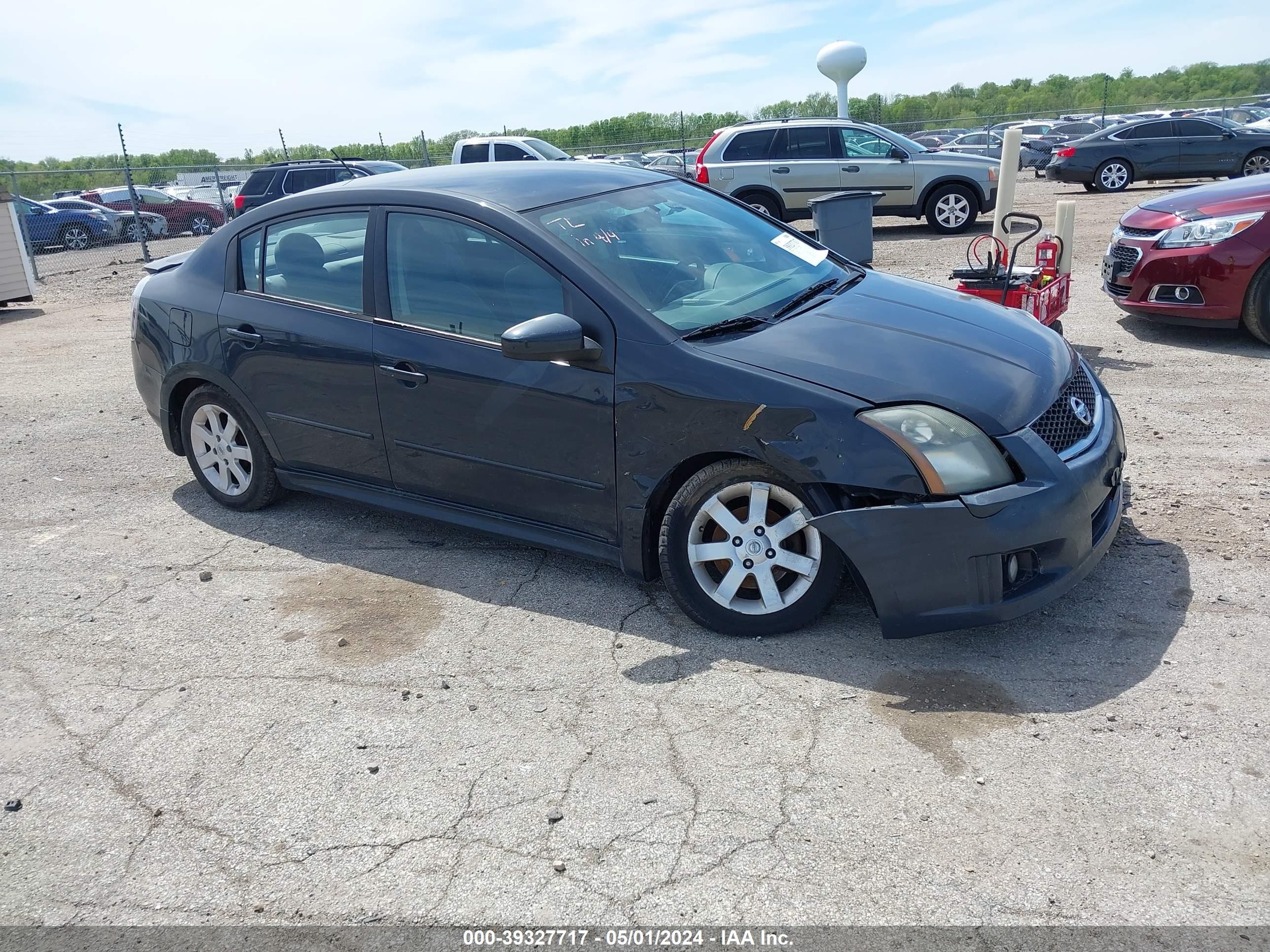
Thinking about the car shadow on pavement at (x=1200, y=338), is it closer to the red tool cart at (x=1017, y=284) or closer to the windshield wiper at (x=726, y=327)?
the red tool cart at (x=1017, y=284)

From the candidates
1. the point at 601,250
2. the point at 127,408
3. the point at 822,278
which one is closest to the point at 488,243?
the point at 601,250

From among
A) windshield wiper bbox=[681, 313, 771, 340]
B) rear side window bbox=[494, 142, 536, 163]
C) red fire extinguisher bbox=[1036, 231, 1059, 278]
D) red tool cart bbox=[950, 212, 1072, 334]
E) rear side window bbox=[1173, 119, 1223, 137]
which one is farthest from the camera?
rear side window bbox=[1173, 119, 1223, 137]

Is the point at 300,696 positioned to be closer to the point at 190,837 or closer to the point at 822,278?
the point at 190,837

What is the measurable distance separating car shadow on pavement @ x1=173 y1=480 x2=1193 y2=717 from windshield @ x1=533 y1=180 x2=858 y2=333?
1193 millimetres

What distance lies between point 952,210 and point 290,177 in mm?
11050

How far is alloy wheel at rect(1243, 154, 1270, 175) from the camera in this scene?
19.1 metres

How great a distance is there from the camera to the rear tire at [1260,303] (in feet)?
23.2

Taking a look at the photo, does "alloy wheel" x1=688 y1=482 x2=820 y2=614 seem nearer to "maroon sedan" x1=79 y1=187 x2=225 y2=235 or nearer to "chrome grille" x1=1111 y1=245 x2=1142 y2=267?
"chrome grille" x1=1111 y1=245 x2=1142 y2=267

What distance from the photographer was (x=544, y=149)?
19.4 metres

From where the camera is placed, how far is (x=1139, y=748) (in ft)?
9.91

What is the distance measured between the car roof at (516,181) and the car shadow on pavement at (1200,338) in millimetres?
4558

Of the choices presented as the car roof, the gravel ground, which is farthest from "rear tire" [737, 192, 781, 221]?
the gravel ground

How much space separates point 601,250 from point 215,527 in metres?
2.61

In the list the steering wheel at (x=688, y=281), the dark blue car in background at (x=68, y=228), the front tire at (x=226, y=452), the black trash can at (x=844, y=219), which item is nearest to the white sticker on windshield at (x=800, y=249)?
the steering wheel at (x=688, y=281)
